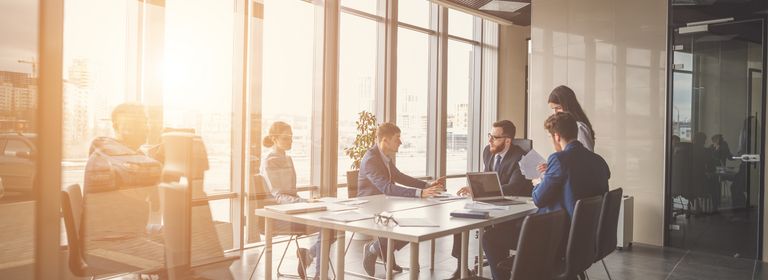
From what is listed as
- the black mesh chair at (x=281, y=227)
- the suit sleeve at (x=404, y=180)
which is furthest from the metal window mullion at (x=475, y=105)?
the black mesh chair at (x=281, y=227)

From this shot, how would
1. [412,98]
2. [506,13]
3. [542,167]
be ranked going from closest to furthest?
[542,167], [412,98], [506,13]

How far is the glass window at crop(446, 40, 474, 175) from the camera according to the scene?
30.3 feet

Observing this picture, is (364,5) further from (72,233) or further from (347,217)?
(72,233)

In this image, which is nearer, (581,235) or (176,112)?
(581,235)

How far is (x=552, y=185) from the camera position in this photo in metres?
3.57

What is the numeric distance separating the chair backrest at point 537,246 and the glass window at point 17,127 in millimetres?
3096

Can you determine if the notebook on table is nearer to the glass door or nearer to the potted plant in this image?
the potted plant

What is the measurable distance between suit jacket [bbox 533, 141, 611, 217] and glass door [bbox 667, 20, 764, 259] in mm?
3591

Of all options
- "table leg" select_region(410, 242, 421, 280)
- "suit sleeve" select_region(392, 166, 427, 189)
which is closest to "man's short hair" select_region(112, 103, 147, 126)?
"suit sleeve" select_region(392, 166, 427, 189)

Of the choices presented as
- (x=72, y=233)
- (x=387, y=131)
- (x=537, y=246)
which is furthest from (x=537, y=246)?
(x=72, y=233)

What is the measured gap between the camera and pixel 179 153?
16.2ft

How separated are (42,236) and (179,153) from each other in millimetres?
1441

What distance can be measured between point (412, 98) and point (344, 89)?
1.41 meters

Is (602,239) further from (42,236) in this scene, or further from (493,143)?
(42,236)
